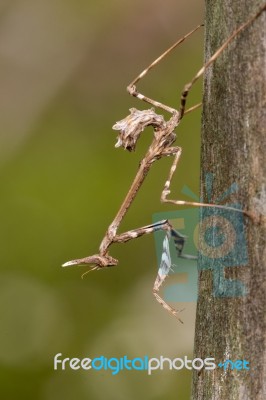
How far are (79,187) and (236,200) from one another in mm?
2366

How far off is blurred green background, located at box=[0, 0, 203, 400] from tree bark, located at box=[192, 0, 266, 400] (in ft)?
6.92

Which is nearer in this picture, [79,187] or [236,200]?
[236,200]

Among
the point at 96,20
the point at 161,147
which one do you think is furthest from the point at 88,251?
the point at 161,147

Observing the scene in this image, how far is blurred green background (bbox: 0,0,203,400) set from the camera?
382cm

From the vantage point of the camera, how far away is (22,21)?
416 centimetres

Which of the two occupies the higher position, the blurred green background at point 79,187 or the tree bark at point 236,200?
the blurred green background at point 79,187

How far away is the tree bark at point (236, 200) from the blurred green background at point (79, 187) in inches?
83.0

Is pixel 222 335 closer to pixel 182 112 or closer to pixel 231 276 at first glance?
pixel 231 276

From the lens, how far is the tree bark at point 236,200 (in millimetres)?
1590

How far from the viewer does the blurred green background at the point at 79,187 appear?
382 centimetres

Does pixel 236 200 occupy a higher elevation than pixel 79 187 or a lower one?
lower

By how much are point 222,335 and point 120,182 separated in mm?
2345

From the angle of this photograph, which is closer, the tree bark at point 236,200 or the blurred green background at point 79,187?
the tree bark at point 236,200

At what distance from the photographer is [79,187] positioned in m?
3.92
